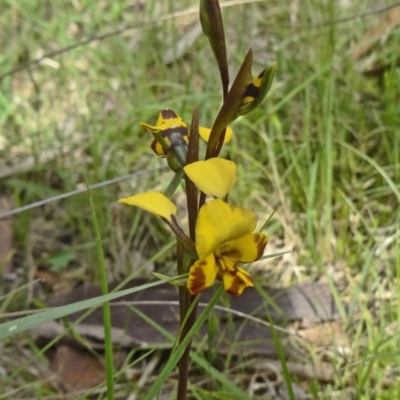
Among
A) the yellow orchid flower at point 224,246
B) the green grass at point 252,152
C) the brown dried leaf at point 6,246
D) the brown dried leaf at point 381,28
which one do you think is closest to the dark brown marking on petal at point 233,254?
the yellow orchid flower at point 224,246

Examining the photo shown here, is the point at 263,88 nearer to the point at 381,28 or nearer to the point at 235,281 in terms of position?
the point at 235,281

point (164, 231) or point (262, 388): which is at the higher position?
point (164, 231)

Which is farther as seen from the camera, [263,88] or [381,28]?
[381,28]

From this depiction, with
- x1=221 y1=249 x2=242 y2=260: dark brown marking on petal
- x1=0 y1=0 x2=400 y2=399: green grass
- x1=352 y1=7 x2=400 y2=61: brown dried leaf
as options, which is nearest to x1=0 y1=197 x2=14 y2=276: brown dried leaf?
x1=0 y1=0 x2=400 y2=399: green grass

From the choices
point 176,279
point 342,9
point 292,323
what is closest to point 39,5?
point 342,9

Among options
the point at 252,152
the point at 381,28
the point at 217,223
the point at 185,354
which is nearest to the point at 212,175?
the point at 217,223

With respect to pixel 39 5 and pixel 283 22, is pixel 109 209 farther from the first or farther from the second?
pixel 39 5

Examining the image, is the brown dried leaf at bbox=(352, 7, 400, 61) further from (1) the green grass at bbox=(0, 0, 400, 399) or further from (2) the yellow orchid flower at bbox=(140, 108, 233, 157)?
(2) the yellow orchid flower at bbox=(140, 108, 233, 157)
